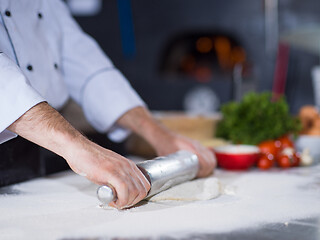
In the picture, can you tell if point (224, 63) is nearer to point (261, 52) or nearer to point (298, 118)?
point (261, 52)

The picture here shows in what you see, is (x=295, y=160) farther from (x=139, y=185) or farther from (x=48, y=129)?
(x=48, y=129)

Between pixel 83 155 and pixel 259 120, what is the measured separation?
0.69 metres

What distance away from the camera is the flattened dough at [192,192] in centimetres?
72

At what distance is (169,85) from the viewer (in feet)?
12.0

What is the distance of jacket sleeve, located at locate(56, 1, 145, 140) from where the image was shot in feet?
3.36

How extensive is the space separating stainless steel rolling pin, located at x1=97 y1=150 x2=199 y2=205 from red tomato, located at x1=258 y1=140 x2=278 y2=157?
0.34 metres

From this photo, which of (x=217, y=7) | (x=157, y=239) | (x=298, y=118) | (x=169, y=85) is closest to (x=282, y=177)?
(x=298, y=118)

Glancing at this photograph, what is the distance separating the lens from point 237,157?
1047mm

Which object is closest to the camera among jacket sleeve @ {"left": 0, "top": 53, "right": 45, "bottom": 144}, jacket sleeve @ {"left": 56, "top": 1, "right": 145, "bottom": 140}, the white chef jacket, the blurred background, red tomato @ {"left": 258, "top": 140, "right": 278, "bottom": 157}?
jacket sleeve @ {"left": 0, "top": 53, "right": 45, "bottom": 144}

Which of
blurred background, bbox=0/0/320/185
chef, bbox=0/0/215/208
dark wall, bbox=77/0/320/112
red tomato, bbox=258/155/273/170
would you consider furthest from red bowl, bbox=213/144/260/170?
dark wall, bbox=77/0/320/112

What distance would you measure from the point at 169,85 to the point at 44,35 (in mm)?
2716

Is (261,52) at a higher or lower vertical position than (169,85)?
higher

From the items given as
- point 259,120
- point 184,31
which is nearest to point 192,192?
point 259,120

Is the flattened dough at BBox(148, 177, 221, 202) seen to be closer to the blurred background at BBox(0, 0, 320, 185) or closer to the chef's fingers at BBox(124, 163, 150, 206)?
the chef's fingers at BBox(124, 163, 150, 206)
